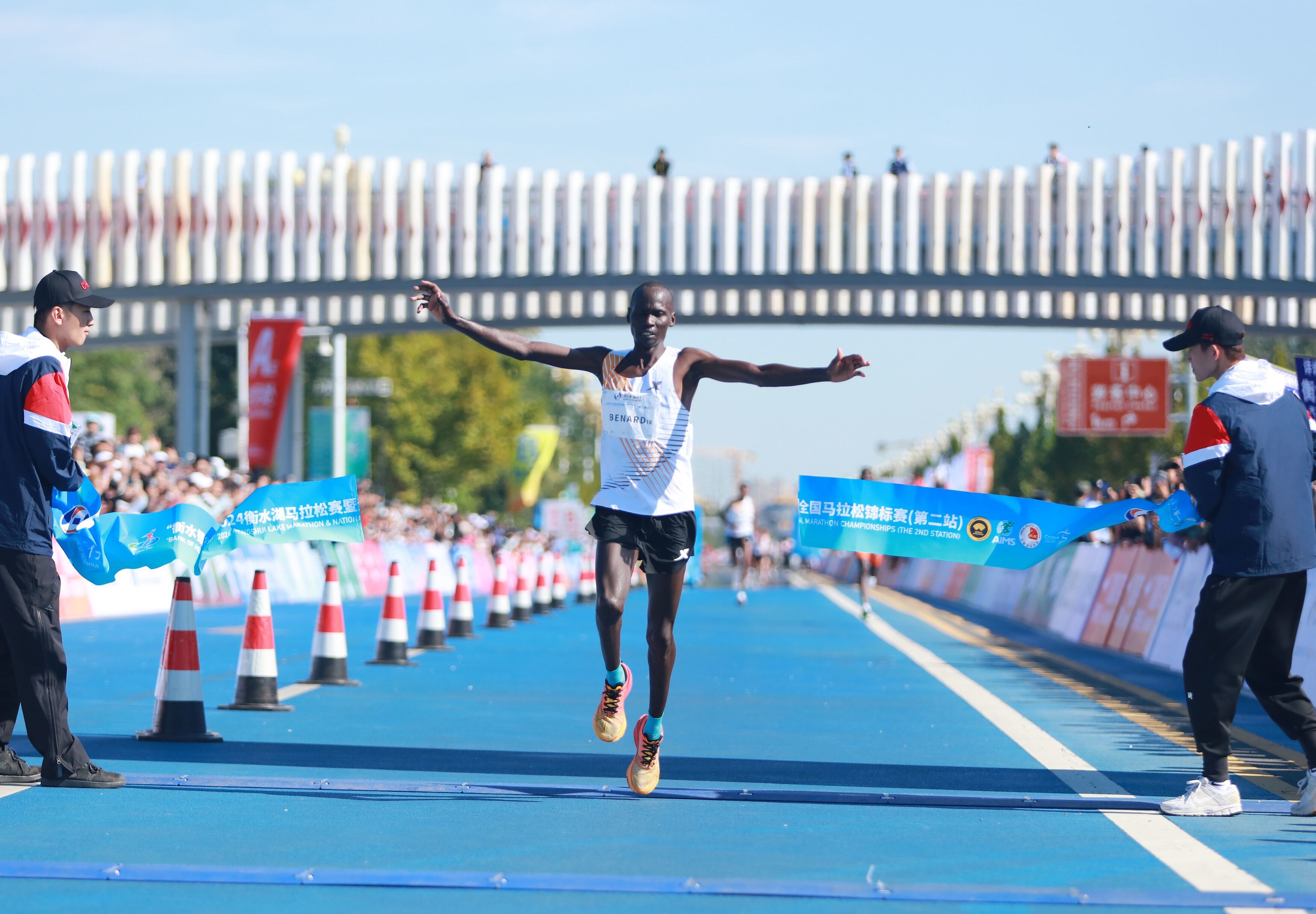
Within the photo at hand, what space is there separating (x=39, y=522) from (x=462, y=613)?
1297cm

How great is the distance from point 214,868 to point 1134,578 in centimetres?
1491

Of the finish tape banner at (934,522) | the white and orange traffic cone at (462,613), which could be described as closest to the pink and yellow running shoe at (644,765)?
the finish tape banner at (934,522)

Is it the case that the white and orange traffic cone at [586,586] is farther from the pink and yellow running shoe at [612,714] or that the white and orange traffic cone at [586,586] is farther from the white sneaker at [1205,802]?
the white sneaker at [1205,802]

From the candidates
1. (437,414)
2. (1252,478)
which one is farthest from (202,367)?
(437,414)

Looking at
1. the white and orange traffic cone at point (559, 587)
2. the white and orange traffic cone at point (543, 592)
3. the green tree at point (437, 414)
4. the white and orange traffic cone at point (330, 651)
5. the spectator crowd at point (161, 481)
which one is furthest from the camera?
the green tree at point (437, 414)

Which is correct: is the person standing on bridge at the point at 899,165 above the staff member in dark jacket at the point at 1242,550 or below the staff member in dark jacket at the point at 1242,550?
above

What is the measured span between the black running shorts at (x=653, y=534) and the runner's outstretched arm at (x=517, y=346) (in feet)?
1.94

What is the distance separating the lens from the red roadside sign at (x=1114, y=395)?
2343 inches

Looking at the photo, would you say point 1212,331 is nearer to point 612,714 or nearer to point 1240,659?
point 1240,659

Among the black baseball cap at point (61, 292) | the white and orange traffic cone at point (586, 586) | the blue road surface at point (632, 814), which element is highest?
the black baseball cap at point (61, 292)

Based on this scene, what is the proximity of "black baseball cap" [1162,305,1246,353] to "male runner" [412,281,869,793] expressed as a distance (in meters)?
1.42

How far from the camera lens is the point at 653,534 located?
8.30m

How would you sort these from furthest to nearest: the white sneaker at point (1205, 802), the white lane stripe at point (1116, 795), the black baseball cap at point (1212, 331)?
the black baseball cap at point (1212, 331)
the white sneaker at point (1205, 802)
the white lane stripe at point (1116, 795)

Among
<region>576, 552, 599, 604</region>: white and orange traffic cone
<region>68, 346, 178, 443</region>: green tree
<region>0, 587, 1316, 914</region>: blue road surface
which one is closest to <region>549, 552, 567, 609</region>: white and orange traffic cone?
<region>576, 552, 599, 604</region>: white and orange traffic cone
